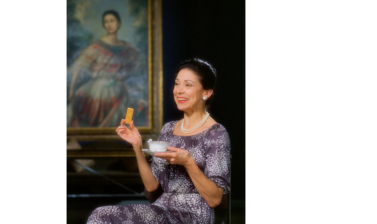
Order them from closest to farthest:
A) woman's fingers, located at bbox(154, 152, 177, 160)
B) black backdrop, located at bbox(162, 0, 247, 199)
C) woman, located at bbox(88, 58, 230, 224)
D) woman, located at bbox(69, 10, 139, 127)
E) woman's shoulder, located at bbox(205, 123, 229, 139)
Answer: woman's fingers, located at bbox(154, 152, 177, 160) → woman, located at bbox(88, 58, 230, 224) → woman's shoulder, located at bbox(205, 123, 229, 139) → black backdrop, located at bbox(162, 0, 247, 199) → woman, located at bbox(69, 10, 139, 127)

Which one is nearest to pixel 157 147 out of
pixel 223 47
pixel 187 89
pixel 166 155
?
pixel 166 155

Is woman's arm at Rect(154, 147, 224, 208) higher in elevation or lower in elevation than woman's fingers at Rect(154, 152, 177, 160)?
lower

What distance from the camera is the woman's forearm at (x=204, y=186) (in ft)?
4.61

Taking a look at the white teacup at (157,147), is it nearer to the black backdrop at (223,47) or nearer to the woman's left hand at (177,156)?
the woman's left hand at (177,156)

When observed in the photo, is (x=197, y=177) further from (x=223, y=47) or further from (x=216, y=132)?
(x=223, y=47)

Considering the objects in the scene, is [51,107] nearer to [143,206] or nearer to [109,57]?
[143,206]

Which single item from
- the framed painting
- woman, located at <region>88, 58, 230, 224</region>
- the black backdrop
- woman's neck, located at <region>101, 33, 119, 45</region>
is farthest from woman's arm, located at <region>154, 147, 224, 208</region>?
woman's neck, located at <region>101, 33, 119, 45</region>

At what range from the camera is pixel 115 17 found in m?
3.97

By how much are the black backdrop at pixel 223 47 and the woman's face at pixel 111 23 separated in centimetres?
185

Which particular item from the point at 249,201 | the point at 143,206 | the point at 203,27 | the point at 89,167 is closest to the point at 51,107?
the point at 143,206

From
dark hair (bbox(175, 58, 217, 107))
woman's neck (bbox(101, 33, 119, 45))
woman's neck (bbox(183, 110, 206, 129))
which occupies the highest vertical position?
woman's neck (bbox(101, 33, 119, 45))

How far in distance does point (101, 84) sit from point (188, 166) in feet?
9.19

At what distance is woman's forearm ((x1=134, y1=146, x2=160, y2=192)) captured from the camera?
1646mm

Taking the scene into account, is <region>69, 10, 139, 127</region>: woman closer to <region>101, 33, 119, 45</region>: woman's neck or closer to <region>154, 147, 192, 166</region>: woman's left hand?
<region>101, 33, 119, 45</region>: woman's neck
